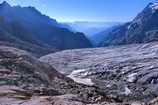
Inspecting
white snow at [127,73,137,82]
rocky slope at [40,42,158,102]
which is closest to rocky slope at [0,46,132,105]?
rocky slope at [40,42,158,102]

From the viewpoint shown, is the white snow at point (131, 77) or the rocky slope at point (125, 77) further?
the white snow at point (131, 77)

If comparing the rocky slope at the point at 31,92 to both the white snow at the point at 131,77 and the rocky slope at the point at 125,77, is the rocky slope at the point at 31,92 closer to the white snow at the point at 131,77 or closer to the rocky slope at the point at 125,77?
the rocky slope at the point at 125,77

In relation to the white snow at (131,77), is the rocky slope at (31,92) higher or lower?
higher

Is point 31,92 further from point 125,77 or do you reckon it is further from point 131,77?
point 125,77

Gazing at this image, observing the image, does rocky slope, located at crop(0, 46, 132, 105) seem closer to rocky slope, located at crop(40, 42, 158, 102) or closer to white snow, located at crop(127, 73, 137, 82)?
rocky slope, located at crop(40, 42, 158, 102)

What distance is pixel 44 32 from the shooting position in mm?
195000

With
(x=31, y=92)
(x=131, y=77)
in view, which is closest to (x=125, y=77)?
(x=131, y=77)

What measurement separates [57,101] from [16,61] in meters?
12.3

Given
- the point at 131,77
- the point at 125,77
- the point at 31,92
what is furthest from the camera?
the point at 125,77

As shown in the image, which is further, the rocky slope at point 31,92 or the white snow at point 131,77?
the white snow at point 131,77

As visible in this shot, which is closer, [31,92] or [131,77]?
[31,92]

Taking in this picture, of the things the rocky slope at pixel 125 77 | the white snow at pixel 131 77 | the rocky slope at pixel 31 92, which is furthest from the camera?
the white snow at pixel 131 77

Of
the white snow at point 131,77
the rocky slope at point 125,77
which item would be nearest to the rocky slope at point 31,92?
the rocky slope at point 125,77

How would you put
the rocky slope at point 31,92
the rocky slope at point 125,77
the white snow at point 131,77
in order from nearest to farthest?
the rocky slope at point 31,92, the rocky slope at point 125,77, the white snow at point 131,77
